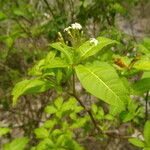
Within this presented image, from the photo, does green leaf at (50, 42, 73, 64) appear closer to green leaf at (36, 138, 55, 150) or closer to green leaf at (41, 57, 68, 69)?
green leaf at (41, 57, 68, 69)

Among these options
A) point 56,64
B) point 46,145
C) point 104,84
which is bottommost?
point 46,145

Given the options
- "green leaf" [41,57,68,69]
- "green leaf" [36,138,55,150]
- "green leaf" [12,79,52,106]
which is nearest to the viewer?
"green leaf" [41,57,68,69]

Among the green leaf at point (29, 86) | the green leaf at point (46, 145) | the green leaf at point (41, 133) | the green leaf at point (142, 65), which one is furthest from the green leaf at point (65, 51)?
the green leaf at point (41, 133)

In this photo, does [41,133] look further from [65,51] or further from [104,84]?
[104,84]

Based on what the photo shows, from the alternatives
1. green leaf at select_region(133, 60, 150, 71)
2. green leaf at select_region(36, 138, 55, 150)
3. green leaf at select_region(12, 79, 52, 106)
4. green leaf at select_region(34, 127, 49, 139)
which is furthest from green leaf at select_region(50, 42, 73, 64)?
green leaf at select_region(34, 127, 49, 139)

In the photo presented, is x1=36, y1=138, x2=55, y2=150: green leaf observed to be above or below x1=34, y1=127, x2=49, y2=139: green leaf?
below

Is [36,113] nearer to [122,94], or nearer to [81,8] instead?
[81,8]

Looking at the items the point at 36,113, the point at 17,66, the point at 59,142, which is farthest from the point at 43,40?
the point at 59,142

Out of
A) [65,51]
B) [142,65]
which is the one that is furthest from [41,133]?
[142,65]
